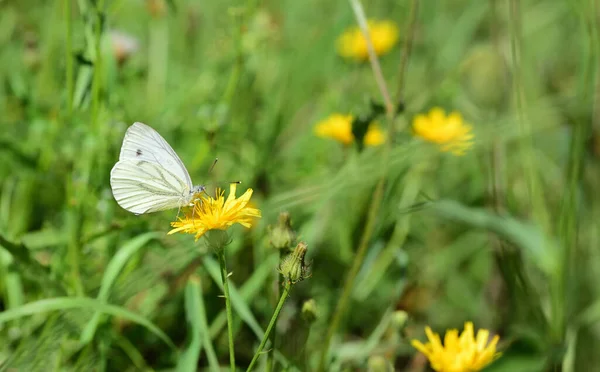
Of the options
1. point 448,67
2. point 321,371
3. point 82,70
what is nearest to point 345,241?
point 321,371

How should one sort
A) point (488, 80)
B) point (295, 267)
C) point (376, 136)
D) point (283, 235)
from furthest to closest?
point (376, 136), point (488, 80), point (283, 235), point (295, 267)

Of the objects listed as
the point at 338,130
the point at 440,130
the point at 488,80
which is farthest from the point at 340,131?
the point at 488,80

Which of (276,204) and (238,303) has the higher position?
(276,204)

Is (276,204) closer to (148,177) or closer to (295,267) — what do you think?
(148,177)

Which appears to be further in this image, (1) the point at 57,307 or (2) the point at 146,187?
(2) the point at 146,187

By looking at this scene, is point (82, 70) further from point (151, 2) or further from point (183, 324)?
point (151, 2)

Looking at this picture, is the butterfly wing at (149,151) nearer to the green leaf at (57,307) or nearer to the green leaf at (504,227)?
the green leaf at (57,307)
